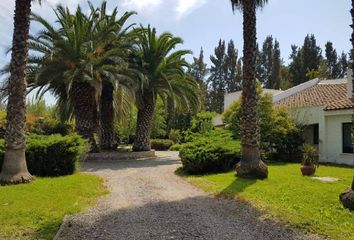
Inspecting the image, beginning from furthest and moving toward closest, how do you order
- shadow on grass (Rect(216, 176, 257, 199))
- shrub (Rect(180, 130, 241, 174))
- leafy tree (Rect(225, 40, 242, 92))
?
leafy tree (Rect(225, 40, 242, 92)), shrub (Rect(180, 130, 241, 174)), shadow on grass (Rect(216, 176, 257, 199))

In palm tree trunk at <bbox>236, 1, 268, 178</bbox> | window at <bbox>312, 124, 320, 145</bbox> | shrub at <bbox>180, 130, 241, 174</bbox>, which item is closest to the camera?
palm tree trunk at <bbox>236, 1, 268, 178</bbox>

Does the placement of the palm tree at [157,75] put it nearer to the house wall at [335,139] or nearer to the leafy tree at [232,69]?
the house wall at [335,139]

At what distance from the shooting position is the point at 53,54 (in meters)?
23.1

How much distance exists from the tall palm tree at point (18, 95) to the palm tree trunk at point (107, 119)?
1286cm

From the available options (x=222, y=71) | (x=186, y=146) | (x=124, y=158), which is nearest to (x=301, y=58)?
(x=222, y=71)

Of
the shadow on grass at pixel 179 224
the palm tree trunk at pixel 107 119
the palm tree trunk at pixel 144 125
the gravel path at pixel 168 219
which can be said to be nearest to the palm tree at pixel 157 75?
the palm tree trunk at pixel 144 125

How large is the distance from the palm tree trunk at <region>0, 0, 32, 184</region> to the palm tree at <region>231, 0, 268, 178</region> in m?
7.62

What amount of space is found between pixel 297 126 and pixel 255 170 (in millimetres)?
11333

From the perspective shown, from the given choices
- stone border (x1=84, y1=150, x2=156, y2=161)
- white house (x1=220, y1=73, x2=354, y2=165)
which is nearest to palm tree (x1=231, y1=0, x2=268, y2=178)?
white house (x1=220, y1=73, x2=354, y2=165)

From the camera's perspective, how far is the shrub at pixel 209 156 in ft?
57.0

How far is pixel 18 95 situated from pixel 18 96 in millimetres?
34

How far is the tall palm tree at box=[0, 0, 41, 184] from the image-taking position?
47.4ft

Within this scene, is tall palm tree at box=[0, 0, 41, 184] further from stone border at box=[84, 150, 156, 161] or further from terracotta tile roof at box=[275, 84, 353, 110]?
terracotta tile roof at box=[275, 84, 353, 110]

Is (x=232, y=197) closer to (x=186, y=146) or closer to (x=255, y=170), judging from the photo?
(x=255, y=170)
